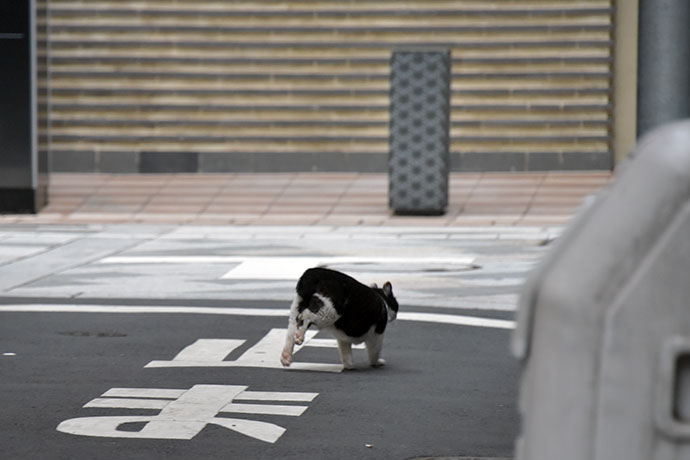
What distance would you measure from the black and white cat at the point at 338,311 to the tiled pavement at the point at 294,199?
428 inches

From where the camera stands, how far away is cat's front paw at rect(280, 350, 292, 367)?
891cm

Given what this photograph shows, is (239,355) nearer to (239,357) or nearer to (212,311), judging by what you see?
(239,357)

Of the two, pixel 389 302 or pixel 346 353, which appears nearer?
pixel 346 353

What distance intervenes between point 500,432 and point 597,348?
4553 millimetres

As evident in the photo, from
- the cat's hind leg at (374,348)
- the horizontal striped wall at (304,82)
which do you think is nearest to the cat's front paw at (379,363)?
the cat's hind leg at (374,348)

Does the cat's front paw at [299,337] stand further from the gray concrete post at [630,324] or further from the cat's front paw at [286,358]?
the gray concrete post at [630,324]

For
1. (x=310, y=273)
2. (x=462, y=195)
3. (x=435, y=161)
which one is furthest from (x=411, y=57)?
(x=310, y=273)

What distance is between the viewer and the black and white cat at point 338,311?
27.7ft

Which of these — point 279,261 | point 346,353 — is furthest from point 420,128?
point 346,353

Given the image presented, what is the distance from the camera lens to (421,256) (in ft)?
52.3

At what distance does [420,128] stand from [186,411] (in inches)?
516

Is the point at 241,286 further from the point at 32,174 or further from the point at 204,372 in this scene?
the point at 32,174

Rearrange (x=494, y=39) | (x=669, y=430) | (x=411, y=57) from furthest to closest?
(x=494, y=39) < (x=411, y=57) < (x=669, y=430)

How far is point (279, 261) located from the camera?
1538cm
